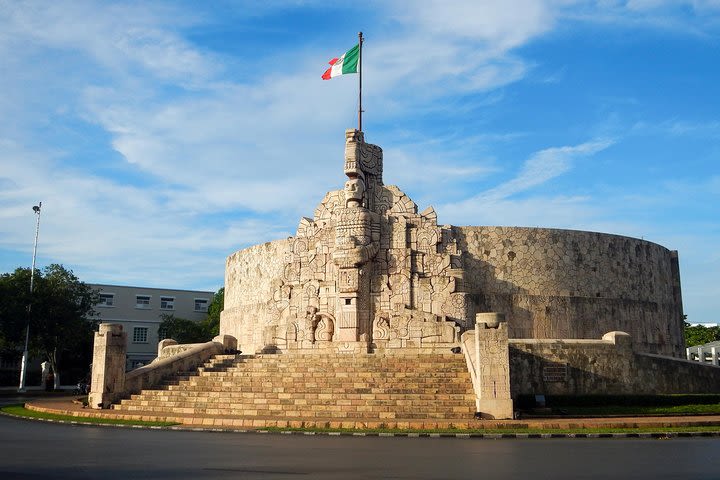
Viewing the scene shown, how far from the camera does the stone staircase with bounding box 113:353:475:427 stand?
18.2 m

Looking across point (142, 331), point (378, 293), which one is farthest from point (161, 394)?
point (142, 331)

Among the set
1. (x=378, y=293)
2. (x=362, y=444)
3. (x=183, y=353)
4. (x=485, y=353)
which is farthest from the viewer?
(x=378, y=293)

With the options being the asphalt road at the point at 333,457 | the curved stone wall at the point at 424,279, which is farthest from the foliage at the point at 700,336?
the asphalt road at the point at 333,457

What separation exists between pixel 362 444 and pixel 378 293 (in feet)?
46.7

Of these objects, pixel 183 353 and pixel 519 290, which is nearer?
pixel 183 353

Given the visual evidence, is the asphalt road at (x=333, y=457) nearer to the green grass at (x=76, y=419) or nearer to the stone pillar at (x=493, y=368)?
the green grass at (x=76, y=419)

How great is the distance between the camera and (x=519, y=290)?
27.7 metres

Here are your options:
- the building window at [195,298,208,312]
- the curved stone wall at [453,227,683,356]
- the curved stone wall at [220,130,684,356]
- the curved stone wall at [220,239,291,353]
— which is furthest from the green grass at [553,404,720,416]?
the building window at [195,298,208,312]

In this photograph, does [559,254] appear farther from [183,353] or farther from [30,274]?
[30,274]

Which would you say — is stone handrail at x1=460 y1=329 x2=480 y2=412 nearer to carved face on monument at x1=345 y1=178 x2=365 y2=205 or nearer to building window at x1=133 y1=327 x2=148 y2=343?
carved face on monument at x1=345 y1=178 x2=365 y2=205

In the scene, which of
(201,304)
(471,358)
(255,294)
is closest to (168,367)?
(255,294)

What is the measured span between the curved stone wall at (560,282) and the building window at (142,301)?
39.0 m

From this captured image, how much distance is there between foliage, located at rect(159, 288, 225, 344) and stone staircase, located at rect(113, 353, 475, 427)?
28.3 meters

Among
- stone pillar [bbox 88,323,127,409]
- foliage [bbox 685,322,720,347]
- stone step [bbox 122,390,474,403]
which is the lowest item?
stone step [bbox 122,390,474,403]
